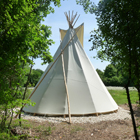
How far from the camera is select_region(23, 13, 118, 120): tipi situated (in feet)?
21.3

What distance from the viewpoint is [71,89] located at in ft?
22.7

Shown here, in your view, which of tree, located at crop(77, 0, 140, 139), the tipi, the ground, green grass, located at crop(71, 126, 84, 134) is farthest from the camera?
the tipi

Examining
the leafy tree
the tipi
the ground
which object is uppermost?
the leafy tree

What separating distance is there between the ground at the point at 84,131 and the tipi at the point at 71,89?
47.8 inches

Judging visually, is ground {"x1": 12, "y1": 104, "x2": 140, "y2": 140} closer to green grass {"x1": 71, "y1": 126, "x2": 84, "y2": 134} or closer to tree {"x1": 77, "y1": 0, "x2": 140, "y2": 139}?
green grass {"x1": 71, "y1": 126, "x2": 84, "y2": 134}

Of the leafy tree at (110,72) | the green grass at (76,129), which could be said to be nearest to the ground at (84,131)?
the green grass at (76,129)

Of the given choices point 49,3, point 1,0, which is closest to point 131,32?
point 1,0

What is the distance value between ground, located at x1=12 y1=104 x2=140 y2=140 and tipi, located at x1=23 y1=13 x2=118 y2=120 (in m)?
1.21

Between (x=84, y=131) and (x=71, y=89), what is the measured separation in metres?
2.54

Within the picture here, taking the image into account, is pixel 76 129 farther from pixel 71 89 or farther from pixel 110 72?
pixel 110 72

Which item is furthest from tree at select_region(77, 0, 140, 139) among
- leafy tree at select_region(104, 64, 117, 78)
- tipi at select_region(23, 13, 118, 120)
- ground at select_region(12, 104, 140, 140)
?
leafy tree at select_region(104, 64, 117, 78)

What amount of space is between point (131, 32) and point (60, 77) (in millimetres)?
5172

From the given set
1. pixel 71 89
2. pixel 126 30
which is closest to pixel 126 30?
pixel 126 30

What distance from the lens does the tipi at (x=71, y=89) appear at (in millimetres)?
6492
